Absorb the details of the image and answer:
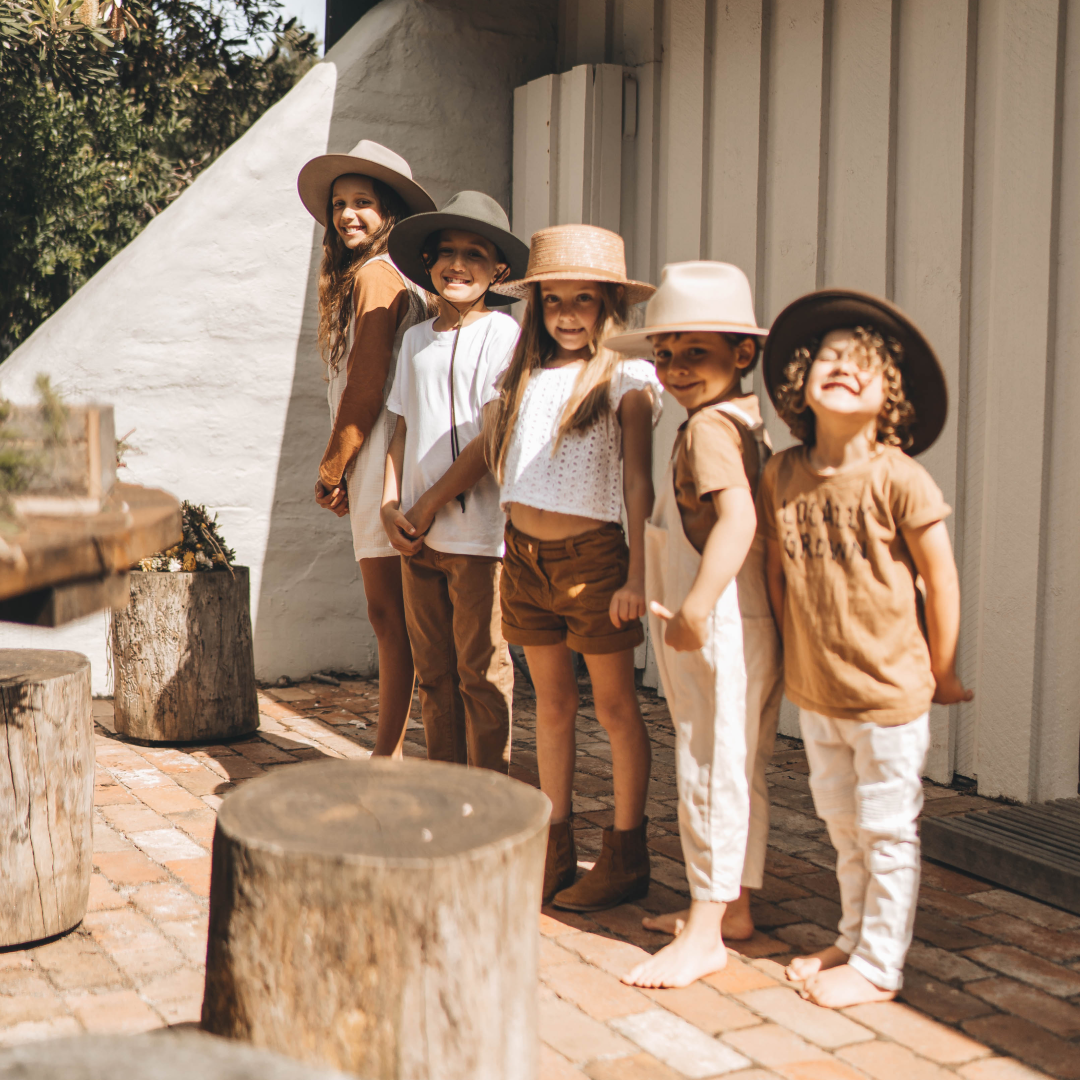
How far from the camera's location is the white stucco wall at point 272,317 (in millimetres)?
5922

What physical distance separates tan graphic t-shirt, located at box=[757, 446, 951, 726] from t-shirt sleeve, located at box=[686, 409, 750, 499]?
16cm

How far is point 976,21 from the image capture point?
14.0 feet

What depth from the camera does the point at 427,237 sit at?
417cm

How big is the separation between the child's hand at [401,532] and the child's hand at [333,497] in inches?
19.6

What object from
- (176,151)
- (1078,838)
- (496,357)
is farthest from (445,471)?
(176,151)

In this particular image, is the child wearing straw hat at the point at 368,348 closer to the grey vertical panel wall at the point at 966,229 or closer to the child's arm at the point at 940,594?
the grey vertical panel wall at the point at 966,229

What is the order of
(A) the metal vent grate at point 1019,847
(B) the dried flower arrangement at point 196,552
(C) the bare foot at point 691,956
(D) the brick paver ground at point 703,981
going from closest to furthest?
(D) the brick paver ground at point 703,981 → (C) the bare foot at point 691,956 → (A) the metal vent grate at point 1019,847 → (B) the dried flower arrangement at point 196,552

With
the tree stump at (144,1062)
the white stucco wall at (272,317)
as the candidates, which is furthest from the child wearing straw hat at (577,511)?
the white stucco wall at (272,317)

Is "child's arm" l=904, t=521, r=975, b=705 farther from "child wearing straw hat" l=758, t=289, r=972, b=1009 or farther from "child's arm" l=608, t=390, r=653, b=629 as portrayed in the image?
"child's arm" l=608, t=390, r=653, b=629

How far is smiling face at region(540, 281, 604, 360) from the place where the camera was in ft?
11.2

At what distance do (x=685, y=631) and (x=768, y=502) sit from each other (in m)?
0.38

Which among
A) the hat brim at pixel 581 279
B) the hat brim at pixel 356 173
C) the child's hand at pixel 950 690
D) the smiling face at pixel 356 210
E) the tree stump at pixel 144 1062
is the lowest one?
the tree stump at pixel 144 1062

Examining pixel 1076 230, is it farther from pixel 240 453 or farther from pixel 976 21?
pixel 240 453

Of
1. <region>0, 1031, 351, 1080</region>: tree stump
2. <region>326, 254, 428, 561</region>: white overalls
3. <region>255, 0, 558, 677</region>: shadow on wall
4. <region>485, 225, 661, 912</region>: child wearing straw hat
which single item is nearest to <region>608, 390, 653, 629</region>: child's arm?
<region>485, 225, 661, 912</region>: child wearing straw hat
